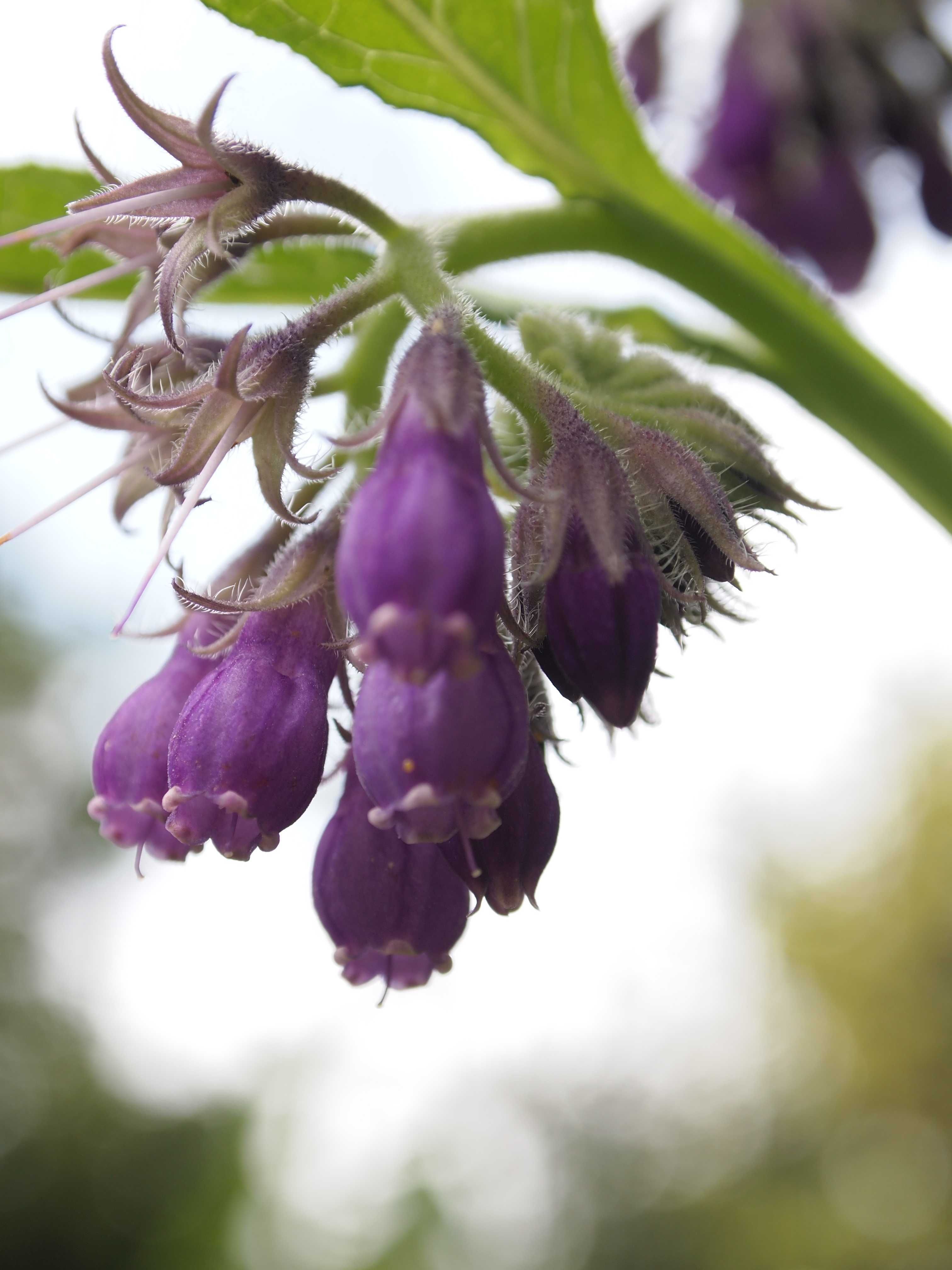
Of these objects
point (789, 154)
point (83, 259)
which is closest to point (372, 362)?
point (83, 259)

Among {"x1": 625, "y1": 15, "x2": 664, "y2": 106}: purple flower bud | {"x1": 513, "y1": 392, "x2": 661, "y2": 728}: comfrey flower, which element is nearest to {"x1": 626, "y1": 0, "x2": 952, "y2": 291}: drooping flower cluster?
{"x1": 625, "y1": 15, "x2": 664, "y2": 106}: purple flower bud

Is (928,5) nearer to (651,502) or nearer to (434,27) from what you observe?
(434,27)

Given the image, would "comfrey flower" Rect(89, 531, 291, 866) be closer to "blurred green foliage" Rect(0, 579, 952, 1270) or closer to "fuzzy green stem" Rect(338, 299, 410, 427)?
"fuzzy green stem" Rect(338, 299, 410, 427)

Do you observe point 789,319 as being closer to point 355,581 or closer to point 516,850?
point 516,850

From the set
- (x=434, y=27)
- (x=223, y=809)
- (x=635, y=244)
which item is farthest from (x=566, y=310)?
(x=223, y=809)

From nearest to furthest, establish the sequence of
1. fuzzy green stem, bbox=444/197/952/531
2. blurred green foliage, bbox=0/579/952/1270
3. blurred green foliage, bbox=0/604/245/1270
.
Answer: fuzzy green stem, bbox=444/197/952/531
blurred green foliage, bbox=0/579/952/1270
blurred green foliage, bbox=0/604/245/1270

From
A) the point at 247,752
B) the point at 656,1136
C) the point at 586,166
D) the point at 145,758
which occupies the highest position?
the point at 586,166

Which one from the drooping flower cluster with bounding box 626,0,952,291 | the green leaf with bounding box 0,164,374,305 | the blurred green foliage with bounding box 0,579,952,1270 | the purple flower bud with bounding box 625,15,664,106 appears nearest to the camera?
the green leaf with bounding box 0,164,374,305
